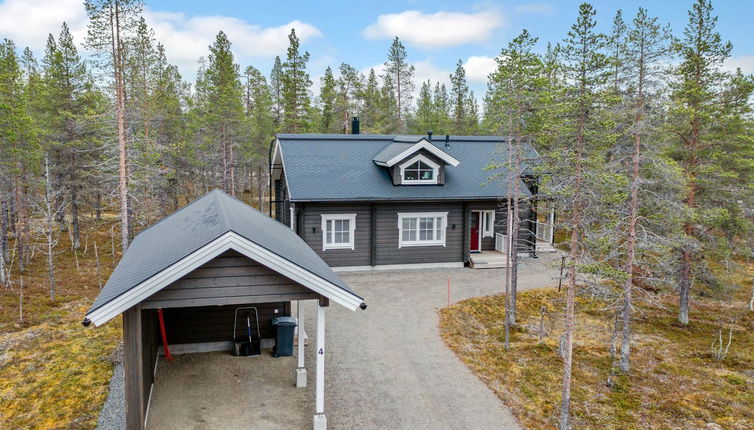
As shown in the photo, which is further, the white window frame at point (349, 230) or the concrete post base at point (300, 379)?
the white window frame at point (349, 230)

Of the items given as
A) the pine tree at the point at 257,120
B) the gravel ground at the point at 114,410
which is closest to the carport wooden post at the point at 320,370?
the gravel ground at the point at 114,410

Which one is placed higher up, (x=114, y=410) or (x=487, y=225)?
(x=487, y=225)

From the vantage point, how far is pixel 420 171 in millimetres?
21188

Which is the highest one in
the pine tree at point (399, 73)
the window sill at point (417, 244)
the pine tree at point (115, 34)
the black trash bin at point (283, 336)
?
the pine tree at point (399, 73)

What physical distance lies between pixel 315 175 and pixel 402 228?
452cm

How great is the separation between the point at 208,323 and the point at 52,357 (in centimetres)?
421

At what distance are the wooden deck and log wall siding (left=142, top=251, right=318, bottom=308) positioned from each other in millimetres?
14609

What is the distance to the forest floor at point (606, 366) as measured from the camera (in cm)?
1006

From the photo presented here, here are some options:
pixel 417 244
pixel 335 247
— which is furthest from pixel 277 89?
pixel 417 244

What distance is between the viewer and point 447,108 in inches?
2324

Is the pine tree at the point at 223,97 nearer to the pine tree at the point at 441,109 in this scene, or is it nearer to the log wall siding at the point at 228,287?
the pine tree at the point at 441,109

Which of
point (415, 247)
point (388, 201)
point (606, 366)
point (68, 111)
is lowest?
point (606, 366)

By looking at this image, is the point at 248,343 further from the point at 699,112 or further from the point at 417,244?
the point at 699,112

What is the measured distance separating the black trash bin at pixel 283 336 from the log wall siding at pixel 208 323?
62 cm
